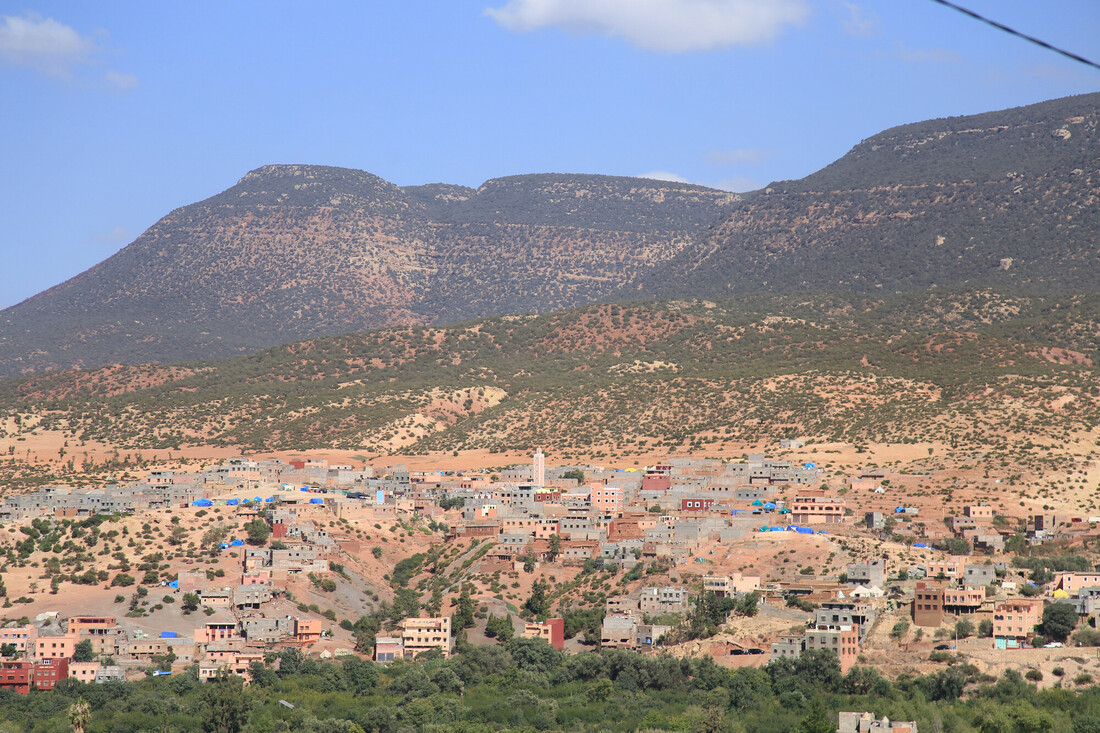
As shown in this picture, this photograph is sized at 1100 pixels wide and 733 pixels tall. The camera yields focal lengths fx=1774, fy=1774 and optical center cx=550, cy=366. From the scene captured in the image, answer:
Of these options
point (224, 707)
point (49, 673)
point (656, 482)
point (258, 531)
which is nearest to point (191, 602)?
point (49, 673)

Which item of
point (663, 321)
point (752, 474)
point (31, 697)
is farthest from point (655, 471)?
point (663, 321)

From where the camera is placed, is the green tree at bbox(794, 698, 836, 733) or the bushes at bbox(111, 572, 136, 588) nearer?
the green tree at bbox(794, 698, 836, 733)

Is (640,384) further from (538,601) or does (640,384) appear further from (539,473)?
(538,601)

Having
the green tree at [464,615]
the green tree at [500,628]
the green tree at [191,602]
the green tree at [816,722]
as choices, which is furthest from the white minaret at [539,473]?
the green tree at [816,722]

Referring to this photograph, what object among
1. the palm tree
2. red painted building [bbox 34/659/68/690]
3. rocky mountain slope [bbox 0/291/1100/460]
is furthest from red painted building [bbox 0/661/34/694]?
rocky mountain slope [bbox 0/291/1100/460]

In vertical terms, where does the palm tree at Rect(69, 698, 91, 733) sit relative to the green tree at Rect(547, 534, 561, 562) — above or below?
below

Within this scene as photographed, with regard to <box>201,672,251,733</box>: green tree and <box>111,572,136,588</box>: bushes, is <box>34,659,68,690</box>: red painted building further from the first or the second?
<box>111,572,136,588</box>: bushes
